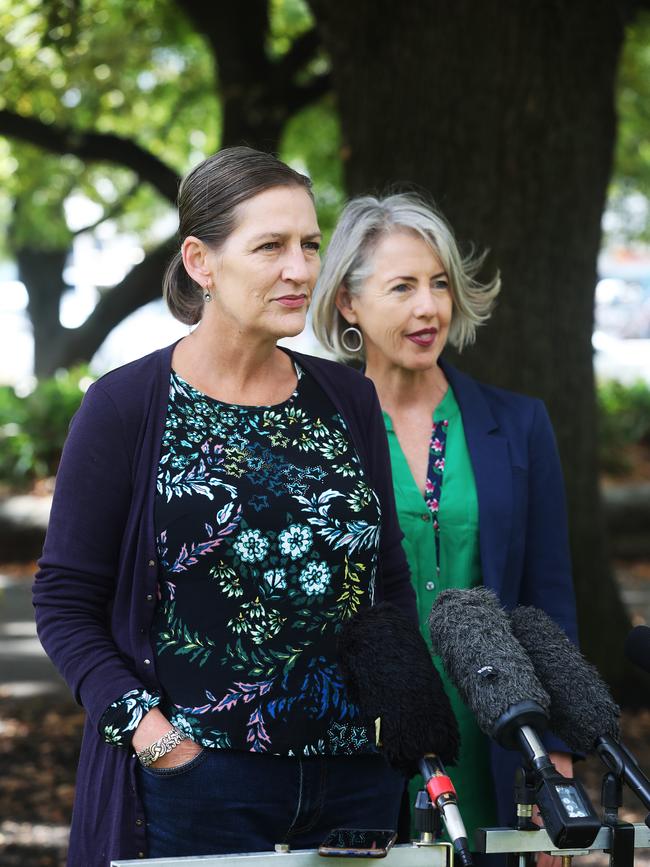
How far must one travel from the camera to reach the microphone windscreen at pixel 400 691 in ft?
6.43

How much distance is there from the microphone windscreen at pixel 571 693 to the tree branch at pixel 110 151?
32.2ft

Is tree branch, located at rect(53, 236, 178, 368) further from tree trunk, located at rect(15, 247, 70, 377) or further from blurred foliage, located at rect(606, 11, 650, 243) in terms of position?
tree trunk, located at rect(15, 247, 70, 377)

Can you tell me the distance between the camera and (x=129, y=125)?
16281 mm

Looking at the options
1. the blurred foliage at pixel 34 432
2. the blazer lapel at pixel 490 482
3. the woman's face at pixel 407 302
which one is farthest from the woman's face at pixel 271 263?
the blurred foliage at pixel 34 432

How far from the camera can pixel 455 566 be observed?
3.05 metres

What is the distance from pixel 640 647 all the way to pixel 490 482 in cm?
94

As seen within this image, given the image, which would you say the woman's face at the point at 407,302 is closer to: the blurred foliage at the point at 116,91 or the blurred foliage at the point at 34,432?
the blurred foliage at the point at 116,91

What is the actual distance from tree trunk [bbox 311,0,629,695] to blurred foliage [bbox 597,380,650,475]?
7406 mm

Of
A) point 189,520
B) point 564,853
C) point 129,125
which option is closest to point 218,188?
point 189,520

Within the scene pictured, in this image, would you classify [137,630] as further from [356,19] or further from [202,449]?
[356,19]

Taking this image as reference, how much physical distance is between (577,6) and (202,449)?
13.9 ft

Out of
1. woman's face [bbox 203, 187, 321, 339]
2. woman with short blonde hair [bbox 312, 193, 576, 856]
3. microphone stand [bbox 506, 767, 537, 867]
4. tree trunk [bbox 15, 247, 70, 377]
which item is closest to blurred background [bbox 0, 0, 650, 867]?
woman with short blonde hair [bbox 312, 193, 576, 856]

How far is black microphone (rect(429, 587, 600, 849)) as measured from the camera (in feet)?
5.70

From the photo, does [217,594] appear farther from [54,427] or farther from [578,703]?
[54,427]
